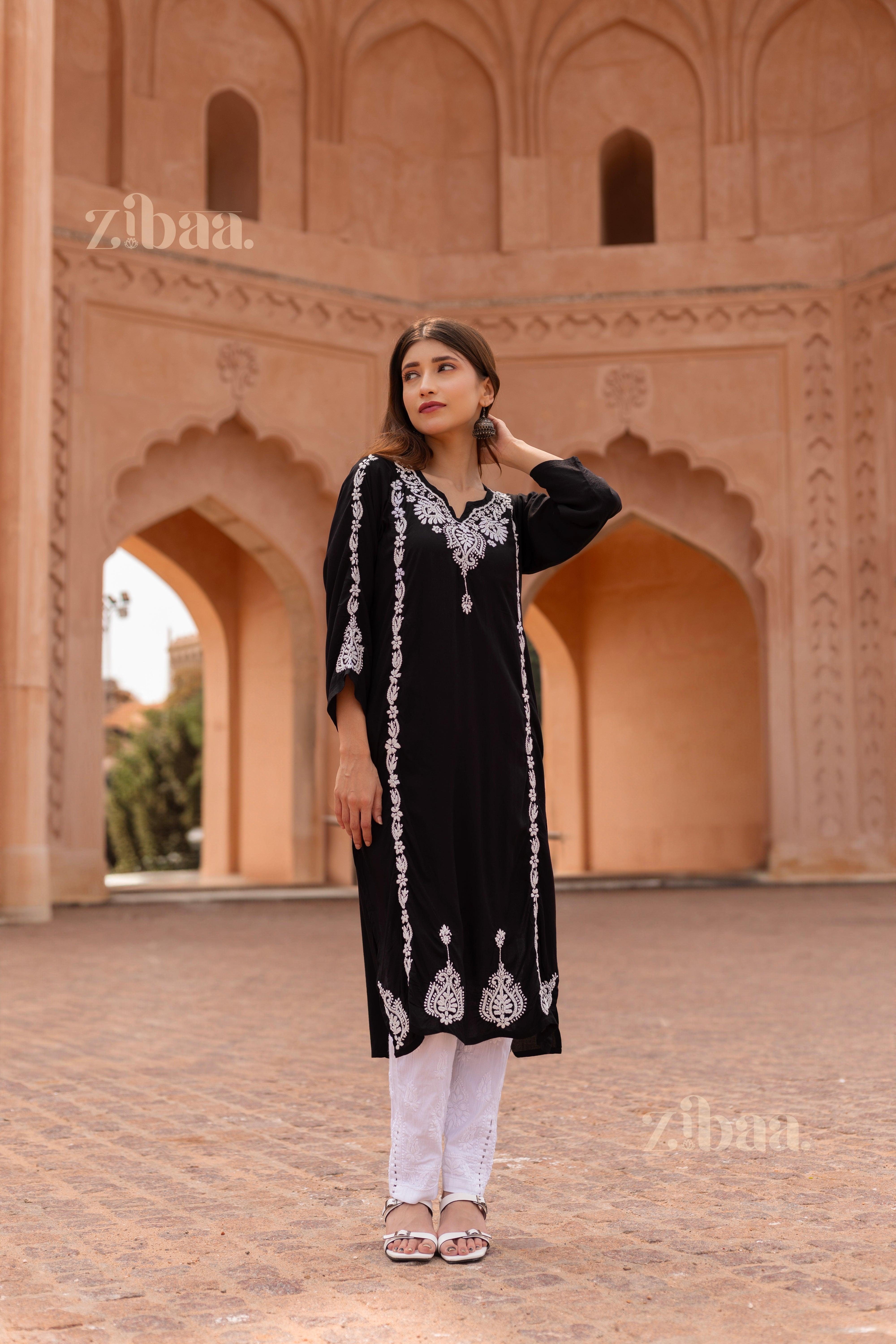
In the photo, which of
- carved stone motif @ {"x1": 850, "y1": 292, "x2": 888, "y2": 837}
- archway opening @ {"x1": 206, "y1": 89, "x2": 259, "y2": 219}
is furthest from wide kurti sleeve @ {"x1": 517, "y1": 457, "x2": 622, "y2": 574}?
archway opening @ {"x1": 206, "y1": 89, "x2": 259, "y2": 219}

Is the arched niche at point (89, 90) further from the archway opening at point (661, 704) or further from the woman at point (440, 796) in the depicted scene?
the woman at point (440, 796)

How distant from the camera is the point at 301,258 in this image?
1384 centimetres

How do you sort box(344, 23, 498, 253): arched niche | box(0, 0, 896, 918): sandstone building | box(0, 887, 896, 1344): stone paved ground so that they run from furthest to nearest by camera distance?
box(344, 23, 498, 253): arched niche, box(0, 0, 896, 918): sandstone building, box(0, 887, 896, 1344): stone paved ground

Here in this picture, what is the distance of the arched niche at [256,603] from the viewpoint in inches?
539

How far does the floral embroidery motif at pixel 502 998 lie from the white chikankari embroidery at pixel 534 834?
5 centimetres

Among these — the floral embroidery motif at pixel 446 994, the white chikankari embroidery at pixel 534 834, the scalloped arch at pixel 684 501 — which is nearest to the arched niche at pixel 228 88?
the scalloped arch at pixel 684 501

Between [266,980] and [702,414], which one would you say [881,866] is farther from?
[266,980]

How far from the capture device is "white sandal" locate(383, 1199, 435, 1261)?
8.46 ft

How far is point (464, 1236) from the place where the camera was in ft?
8.61

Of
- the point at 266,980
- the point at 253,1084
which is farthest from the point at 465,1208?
the point at 266,980

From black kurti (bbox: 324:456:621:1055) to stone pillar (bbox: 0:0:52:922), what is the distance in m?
7.66

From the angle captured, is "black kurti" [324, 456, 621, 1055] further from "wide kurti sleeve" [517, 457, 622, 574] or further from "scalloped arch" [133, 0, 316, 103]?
"scalloped arch" [133, 0, 316, 103]
